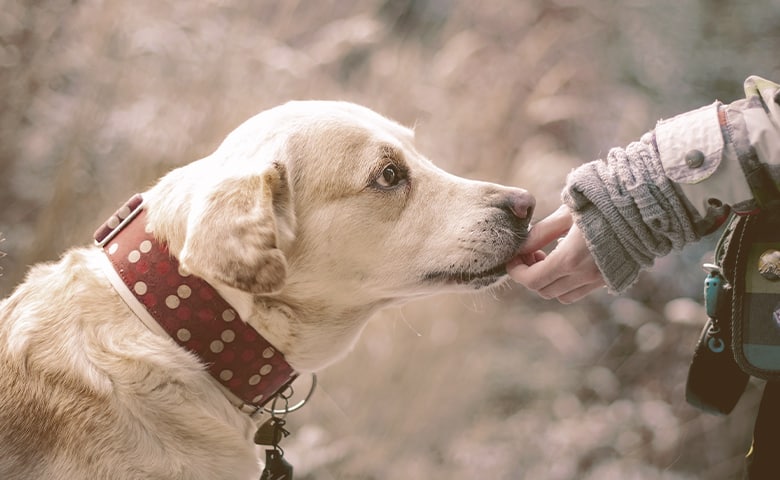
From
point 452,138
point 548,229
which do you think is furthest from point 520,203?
point 452,138

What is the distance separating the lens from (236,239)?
4.64 ft

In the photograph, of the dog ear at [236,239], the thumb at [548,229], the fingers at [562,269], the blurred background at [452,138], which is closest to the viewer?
the dog ear at [236,239]

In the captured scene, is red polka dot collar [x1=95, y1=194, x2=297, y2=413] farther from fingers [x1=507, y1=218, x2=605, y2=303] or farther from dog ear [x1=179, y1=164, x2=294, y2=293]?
fingers [x1=507, y1=218, x2=605, y2=303]

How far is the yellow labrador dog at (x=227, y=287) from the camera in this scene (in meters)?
1.44

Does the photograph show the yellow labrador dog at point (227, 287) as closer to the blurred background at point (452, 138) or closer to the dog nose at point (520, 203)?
the dog nose at point (520, 203)

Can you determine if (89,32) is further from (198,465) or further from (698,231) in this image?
(698,231)

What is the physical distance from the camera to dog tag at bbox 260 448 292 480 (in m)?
1.76

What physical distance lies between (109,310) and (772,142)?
151 centimetres

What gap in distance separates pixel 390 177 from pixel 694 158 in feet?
2.46

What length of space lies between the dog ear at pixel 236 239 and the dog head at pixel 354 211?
0.08 m

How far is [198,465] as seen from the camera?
1518mm

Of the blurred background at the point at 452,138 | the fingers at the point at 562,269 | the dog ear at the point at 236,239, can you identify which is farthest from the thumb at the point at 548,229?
the blurred background at the point at 452,138

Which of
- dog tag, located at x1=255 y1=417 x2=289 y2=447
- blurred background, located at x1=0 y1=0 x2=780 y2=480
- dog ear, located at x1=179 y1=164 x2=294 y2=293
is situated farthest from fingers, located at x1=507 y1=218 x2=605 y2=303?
blurred background, located at x1=0 y1=0 x2=780 y2=480

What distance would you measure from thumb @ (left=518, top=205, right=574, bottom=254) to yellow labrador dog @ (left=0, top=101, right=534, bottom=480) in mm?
45
